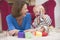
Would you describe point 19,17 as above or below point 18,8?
below

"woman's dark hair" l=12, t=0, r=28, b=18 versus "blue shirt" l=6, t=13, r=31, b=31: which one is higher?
"woman's dark hair" l=12, t=0, r=28, b=18

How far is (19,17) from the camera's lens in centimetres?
214

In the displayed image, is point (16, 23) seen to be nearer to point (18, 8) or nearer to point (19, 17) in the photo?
point (19, 17)

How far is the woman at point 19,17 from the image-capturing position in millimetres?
2096

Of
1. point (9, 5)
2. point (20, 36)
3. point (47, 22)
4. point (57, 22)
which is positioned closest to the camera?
point (20, 36)

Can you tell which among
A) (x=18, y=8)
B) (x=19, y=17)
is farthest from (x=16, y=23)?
(x=18, y=8)

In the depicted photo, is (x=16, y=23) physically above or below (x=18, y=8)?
below

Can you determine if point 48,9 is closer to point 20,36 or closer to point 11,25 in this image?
point 11,25

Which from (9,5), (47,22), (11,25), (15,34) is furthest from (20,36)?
(9,5)

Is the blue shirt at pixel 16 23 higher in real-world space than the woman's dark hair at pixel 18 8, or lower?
lower

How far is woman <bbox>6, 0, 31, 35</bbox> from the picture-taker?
2.10 meters

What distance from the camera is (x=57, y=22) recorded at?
11.2 ft

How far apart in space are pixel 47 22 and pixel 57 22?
985 mm

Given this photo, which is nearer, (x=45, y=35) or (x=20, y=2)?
(x=45, y=35)
